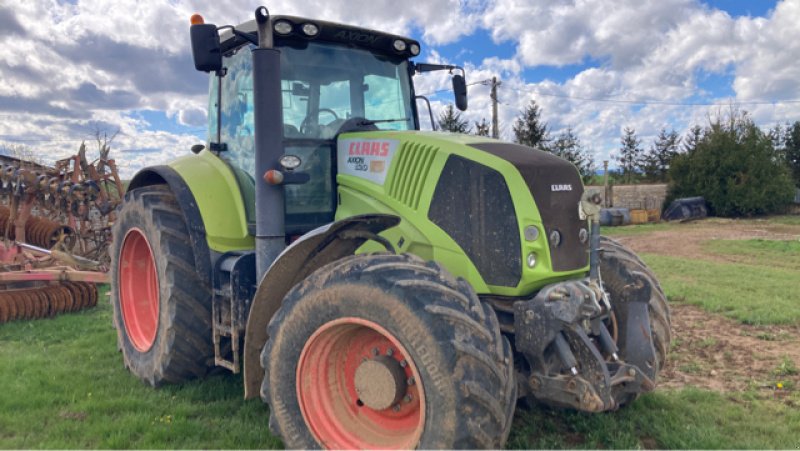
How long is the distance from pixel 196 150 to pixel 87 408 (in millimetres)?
2328

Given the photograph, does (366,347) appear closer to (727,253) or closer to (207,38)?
(207,38)

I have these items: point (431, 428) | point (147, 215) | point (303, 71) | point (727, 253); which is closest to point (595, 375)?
point (431, 428)

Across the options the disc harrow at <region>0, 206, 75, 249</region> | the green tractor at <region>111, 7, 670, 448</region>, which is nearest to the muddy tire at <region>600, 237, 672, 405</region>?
the green tractor at <region>111, 7, 670, 448</region>

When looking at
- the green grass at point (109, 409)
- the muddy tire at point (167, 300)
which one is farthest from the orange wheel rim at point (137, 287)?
the green grass at point (109, 409)

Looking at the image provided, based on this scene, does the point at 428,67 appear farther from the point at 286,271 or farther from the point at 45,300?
the point at 45,300

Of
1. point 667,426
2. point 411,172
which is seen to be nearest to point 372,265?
point 411,172

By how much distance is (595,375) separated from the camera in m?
3.28

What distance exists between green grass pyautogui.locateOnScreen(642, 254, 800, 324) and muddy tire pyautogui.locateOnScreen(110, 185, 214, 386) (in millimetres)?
6263

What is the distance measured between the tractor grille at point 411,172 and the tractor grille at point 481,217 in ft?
0.45

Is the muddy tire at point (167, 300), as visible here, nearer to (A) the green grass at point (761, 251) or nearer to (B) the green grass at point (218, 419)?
(B) the green grass at point (218, 419)

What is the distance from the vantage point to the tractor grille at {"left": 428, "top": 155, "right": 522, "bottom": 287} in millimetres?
3424

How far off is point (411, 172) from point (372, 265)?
0.87 metres

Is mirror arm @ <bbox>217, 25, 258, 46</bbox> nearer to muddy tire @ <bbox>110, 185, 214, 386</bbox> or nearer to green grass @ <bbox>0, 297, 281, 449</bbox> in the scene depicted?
muddy tire @ <bbox>110, 185, 214, 386</bbox>

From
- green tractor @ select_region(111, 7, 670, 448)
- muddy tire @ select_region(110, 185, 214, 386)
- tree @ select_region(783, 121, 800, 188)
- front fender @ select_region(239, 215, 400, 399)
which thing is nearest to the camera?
green tractor @ select_region(111, 7, 670, 448)
